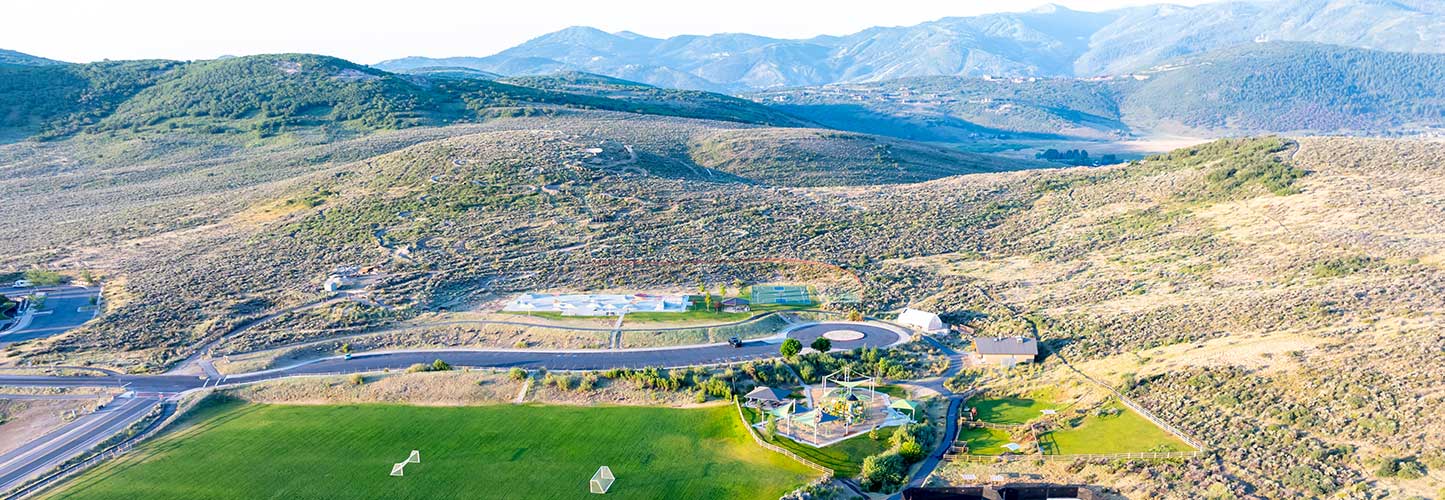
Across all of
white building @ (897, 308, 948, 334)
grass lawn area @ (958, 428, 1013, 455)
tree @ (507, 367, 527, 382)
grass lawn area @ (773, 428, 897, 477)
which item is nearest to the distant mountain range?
tree @ (507, 367, 527, 382)

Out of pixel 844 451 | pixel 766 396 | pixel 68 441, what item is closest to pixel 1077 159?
pixel 766 396

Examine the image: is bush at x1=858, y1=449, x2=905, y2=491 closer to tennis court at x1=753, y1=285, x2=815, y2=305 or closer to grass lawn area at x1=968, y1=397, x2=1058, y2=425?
grass lawn area at x1=968, y1=397, x2=1058, y2=425

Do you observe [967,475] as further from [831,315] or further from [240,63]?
[240,63]

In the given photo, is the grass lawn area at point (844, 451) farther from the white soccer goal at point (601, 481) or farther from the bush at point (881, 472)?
the white soccer goal at point (601, 481)

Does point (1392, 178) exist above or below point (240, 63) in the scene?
below

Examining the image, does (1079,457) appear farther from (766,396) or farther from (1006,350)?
(766,396)

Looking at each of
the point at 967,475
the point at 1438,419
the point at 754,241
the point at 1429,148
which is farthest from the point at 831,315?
the point at 1429,148
